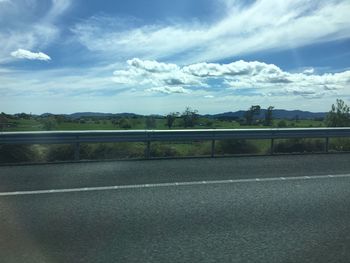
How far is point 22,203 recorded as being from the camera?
8.06 metres

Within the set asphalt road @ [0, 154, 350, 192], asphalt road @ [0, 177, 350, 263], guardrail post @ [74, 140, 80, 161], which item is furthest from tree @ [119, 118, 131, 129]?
asphalt road @ [0, 177, 350, 263]

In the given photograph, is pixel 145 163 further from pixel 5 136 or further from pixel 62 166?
pixel 5 136

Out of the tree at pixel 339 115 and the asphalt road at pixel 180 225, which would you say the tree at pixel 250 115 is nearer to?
the tree at pixel 339 115

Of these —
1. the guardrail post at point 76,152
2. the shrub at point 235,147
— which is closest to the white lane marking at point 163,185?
the guardrail post at point 76,152

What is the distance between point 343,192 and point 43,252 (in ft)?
19.7

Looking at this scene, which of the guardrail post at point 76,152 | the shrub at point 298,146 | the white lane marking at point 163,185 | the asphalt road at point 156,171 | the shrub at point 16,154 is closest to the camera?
the white lane marking at point 163,185

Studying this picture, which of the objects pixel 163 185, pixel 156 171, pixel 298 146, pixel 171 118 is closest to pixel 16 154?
pixel 156 171

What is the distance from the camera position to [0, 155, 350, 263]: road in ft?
18.3

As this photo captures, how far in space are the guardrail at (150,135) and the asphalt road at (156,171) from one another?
118 centimetres

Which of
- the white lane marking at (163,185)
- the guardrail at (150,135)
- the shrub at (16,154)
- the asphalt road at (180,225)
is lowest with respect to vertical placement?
the asphalt road at (180,225)

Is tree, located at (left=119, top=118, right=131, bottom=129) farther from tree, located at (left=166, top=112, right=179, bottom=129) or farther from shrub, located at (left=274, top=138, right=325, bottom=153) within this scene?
shrub, located at (left=274, top=138, right=325, bottom=153)

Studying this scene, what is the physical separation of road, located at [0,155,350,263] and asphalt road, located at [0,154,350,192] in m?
0.39

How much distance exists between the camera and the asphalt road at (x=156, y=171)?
33.1 feet

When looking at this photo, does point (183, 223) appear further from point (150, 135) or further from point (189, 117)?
point (189, 117)
